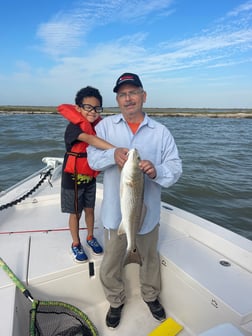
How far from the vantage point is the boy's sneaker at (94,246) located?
10.8 ft

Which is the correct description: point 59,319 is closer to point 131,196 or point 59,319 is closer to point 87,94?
point 131,196

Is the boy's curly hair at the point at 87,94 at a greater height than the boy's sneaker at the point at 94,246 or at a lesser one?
greater

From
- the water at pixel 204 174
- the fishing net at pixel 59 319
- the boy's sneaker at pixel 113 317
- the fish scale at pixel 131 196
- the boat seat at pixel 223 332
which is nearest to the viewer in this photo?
the boat seat at pixel 223 332

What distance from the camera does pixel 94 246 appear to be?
132 inches

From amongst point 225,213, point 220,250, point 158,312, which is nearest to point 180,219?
point 220,250

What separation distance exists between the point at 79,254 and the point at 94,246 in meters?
0.26

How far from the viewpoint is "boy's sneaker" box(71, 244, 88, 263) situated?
10.1 feet

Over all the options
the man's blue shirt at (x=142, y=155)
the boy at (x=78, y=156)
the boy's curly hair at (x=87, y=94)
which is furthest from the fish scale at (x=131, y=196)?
the boy's curly hair at (x=87, y=94)

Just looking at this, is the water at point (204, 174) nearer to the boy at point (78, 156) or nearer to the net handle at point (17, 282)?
the boy at point (78, 156)

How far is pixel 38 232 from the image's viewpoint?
12.3ft

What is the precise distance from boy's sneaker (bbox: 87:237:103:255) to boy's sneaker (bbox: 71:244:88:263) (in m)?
0.16

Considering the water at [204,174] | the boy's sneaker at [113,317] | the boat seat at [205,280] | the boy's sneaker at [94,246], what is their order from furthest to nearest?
the water at [204,174], the boy's sneaker at [94,246], the boy's sneaker at [113,317], the boat seat at [205,280]

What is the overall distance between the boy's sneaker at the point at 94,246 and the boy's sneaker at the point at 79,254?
0.16m

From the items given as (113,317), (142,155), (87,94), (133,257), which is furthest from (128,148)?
(113,317)
